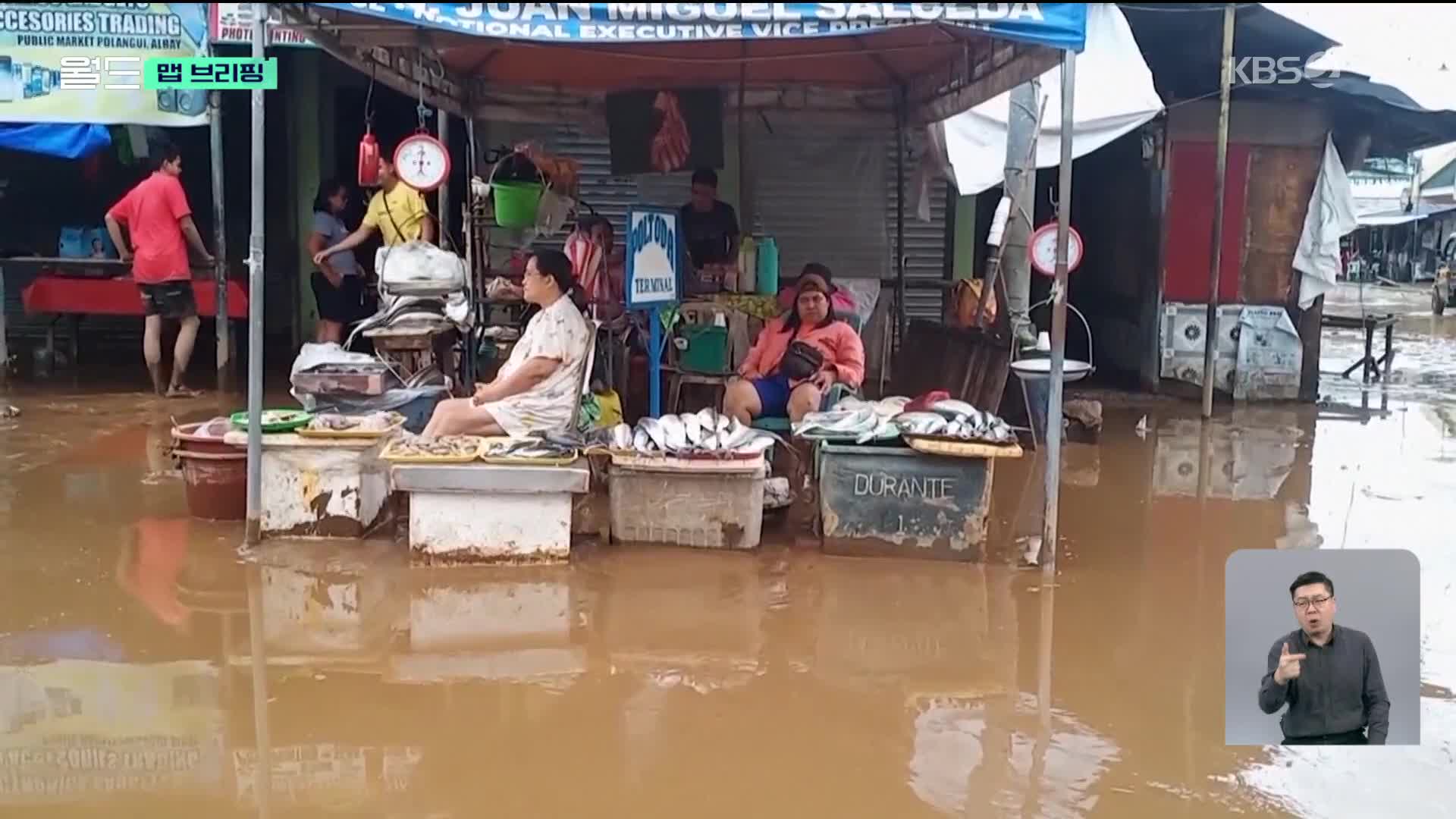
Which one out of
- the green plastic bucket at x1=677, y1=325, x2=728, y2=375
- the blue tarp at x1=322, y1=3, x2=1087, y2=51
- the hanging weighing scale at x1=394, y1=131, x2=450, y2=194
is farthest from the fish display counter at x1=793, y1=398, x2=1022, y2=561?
the hanging weighing scale at x1=394, y1=131, x2=450, y2=194

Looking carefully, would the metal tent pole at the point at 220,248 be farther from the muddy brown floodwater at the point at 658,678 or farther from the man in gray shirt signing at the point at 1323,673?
the man in gray shirt signing at the point at 1323,673

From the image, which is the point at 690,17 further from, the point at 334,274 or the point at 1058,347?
the point at 334,274

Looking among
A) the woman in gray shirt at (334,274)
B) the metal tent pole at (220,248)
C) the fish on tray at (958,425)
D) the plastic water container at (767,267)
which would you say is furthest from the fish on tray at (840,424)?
the metal tent pole at (220,248)

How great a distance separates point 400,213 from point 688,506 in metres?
3.73

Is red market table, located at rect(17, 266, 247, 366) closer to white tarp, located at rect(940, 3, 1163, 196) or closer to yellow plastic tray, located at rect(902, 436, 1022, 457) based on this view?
white tarp, located at rect(940, 3, 1163, 196)

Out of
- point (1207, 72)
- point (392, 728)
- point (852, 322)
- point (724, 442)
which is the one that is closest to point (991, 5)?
point (724, 442)

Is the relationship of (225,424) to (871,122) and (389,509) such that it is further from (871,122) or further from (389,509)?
(871,122)

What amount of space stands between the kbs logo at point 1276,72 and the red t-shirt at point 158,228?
8.14 metres

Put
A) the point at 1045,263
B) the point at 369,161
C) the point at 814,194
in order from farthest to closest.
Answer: the point at 814,194, the point at 369,161, the point at 1045,263

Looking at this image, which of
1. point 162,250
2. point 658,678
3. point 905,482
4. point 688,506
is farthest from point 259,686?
point 162,250

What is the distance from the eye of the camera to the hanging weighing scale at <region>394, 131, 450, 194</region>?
706 centimetres

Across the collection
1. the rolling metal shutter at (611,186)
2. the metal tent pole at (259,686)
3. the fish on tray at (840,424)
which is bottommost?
the metal tent pole at (259,686)

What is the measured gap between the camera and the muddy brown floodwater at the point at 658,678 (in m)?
3.64

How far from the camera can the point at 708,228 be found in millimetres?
8523
